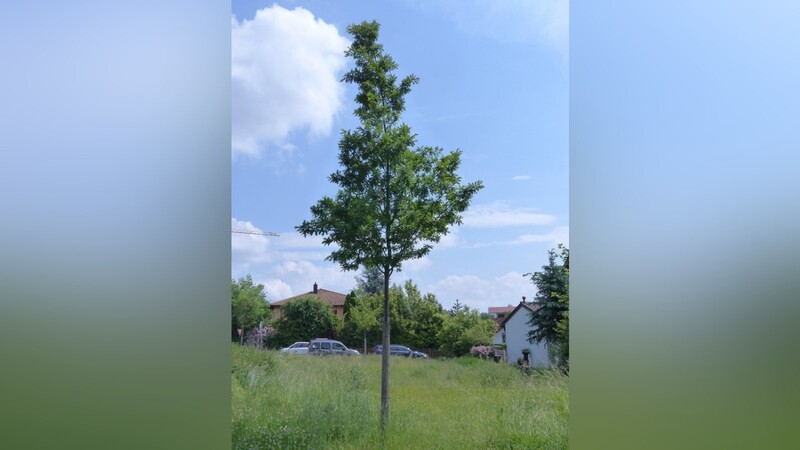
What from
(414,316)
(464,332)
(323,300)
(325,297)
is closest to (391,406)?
(464,332)

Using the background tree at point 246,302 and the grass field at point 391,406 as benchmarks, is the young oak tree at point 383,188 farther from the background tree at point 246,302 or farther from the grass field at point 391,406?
the background tree at point 246,302

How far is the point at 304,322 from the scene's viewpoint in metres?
8.96

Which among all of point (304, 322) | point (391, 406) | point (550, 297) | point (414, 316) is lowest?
point (391, 406)

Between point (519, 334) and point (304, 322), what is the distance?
3.18 metres

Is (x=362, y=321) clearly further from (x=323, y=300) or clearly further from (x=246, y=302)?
(x=246, y=302)

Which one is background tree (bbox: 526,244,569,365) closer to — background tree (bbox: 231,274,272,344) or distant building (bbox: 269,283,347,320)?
distant building (bbox: 269,283,347,320)

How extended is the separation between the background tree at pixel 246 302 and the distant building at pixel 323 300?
512 mm

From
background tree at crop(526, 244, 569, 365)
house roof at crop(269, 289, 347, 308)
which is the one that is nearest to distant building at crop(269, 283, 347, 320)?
house roof at crop(269, 289, 347, 308)
